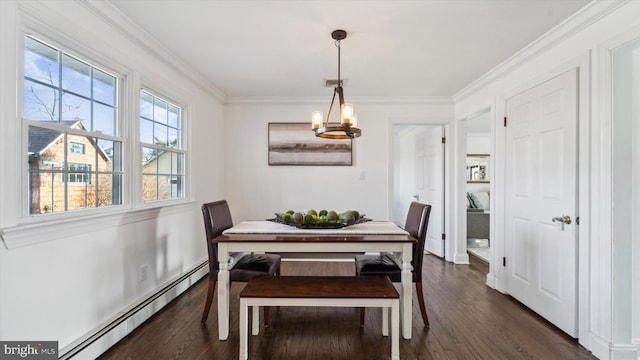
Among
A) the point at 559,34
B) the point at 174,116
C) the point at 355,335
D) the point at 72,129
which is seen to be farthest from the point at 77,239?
the point at 559,34

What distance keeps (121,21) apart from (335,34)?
1554 millimetres

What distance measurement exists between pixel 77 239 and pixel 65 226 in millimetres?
126

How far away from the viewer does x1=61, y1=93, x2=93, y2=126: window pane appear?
1.66m

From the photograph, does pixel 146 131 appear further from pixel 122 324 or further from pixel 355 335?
pixel 355 335

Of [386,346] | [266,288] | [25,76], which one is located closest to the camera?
[25,76]

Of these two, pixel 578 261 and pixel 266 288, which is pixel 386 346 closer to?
pixel 266 288

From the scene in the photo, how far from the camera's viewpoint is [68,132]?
1.65 m

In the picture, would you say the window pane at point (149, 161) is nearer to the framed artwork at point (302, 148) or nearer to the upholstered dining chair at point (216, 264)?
the upholstered dining chair at point (216, 264)

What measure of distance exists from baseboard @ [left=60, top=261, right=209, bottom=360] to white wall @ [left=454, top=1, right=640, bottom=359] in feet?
10.7

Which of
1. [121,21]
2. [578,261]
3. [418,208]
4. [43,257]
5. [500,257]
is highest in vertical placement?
[121,21]

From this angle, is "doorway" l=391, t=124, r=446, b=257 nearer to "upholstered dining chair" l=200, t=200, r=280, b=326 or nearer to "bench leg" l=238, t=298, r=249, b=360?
"upholstered dining chair" l=200, t=200, r=280, b=326

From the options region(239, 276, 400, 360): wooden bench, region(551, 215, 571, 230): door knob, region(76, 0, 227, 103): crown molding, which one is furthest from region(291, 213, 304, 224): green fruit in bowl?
region(551, 215, 571, 230): door knob

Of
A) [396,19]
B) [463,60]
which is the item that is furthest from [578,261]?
[396,19]

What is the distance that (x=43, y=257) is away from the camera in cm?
148
